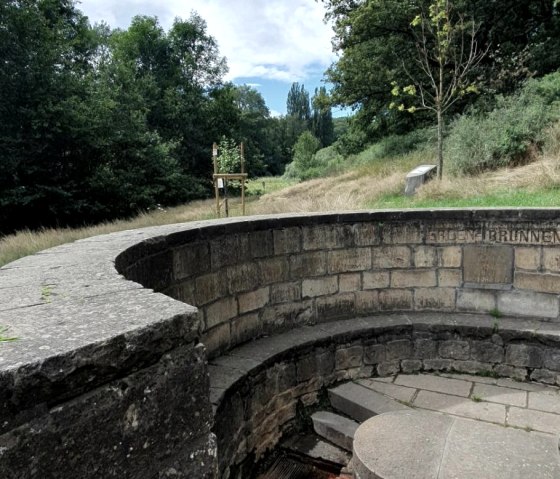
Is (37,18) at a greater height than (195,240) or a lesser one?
greater

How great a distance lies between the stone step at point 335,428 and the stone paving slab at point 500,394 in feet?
3.71

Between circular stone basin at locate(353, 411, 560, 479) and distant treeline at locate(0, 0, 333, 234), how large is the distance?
47.8ft

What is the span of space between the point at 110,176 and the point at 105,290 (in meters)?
17.3

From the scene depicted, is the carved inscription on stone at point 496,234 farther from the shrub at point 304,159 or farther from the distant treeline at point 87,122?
the shrub at point 304,159

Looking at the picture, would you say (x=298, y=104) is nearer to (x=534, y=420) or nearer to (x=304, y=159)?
(x=304, y=159)

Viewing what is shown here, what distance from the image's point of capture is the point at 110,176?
1777cm

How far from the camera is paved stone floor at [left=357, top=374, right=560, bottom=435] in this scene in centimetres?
367

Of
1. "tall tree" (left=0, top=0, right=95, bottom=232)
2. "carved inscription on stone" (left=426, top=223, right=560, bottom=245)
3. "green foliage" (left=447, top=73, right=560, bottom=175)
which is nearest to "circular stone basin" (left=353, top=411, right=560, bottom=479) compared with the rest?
"carved inscription on stone" (left=426, top=223, right=560, bottom=245)

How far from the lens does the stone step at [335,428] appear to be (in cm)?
373

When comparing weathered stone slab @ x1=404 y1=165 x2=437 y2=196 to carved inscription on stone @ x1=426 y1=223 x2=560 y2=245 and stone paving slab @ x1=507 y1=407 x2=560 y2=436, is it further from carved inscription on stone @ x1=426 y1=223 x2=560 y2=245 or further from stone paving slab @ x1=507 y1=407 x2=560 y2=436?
stone paving slab @ x1=507 y1=407 x2=560 y2=436

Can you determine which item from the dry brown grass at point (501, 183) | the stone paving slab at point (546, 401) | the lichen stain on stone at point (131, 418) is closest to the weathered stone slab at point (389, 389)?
the stone paving slab at point (546, 401)

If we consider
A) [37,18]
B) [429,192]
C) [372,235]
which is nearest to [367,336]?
[372,235]

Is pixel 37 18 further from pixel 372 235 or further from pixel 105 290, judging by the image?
pixel 105 290

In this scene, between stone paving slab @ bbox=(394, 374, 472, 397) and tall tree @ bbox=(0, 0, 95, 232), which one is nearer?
stone paving slab @ bbox=(394, 374, 472, 397)
